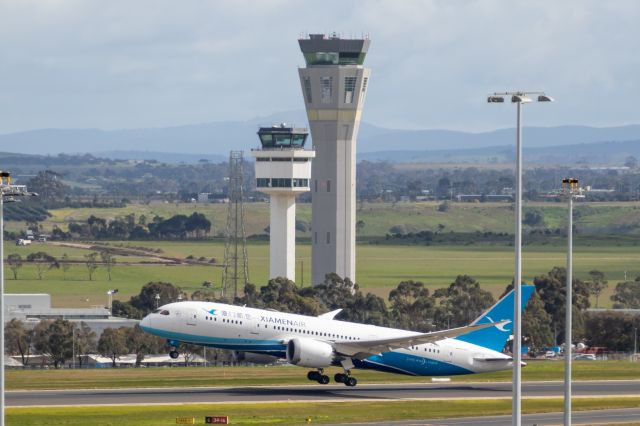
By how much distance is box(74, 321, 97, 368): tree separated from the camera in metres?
Answer: 141

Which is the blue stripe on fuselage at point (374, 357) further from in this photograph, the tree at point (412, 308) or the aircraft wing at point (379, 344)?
the tree at point (412, 308)

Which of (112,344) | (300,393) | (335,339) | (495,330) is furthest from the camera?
(112,344)

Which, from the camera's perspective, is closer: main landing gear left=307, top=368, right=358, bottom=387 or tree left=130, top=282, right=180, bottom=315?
main landing gear left=307, top=368, right=358, bottom=387

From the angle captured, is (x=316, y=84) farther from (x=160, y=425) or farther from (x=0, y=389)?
(x=0, y=389)

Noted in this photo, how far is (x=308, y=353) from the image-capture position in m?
96.5

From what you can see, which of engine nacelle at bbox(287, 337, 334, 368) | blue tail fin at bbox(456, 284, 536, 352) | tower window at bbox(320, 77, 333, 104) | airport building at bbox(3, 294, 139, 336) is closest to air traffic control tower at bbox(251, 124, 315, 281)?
tower window at bbox(320, 77, 333, 104)

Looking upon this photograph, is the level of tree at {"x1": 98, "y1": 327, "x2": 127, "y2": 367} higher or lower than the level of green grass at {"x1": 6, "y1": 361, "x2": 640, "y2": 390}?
lower

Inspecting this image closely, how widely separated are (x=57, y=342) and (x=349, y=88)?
67.0 meters

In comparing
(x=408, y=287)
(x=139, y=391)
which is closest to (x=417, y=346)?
(x=139, y=391)

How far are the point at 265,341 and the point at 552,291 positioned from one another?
83843 millimetres

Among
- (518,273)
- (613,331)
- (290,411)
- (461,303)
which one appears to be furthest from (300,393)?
(461,303)

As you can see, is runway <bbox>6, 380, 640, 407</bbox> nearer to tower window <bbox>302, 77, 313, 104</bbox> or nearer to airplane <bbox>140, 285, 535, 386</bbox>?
airplane <bbox>140, 285, 535, 386</bbox>

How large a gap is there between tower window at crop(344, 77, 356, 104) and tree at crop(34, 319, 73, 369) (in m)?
61.9

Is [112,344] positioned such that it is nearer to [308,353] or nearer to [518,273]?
[308,353]
